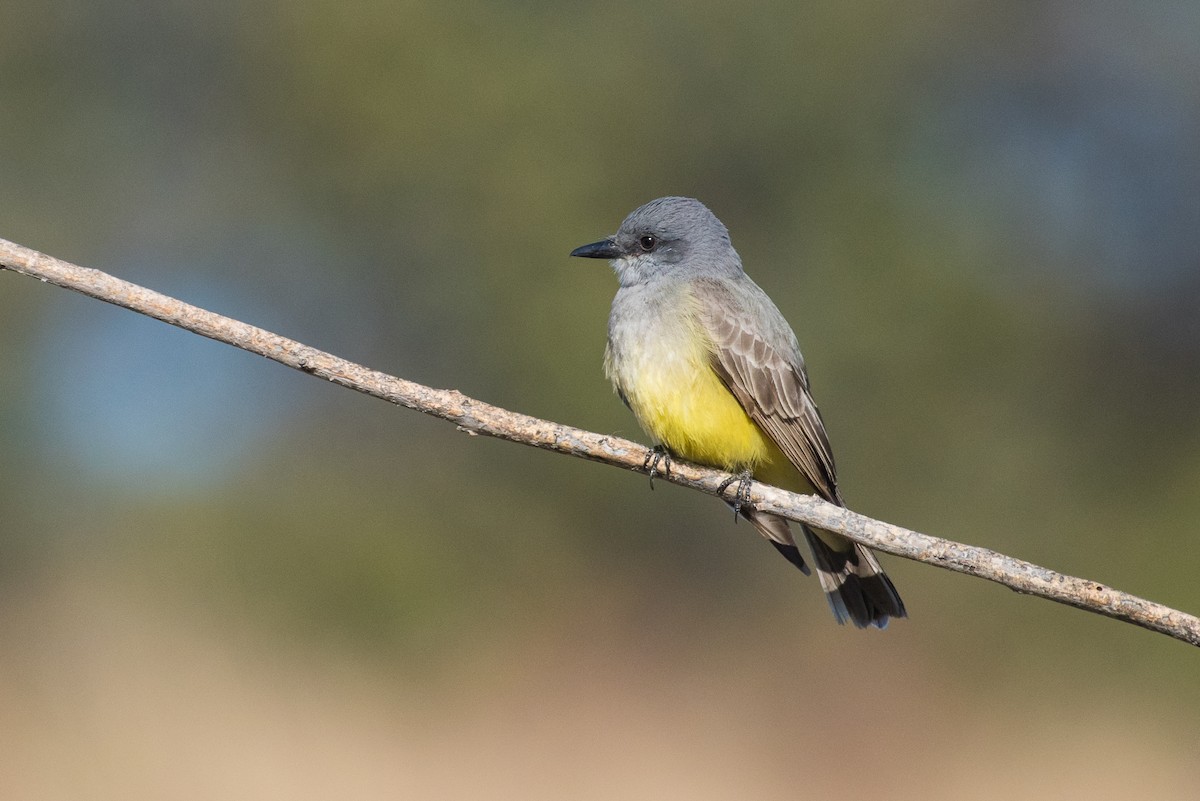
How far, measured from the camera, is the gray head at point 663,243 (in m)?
5.23

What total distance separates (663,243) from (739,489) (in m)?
1.35

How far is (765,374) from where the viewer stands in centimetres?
480

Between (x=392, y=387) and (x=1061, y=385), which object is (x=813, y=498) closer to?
(x=392, y=387)

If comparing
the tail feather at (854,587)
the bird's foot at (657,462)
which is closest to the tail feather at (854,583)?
the tail feather at (854,587)

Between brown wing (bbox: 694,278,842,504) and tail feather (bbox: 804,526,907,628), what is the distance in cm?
23

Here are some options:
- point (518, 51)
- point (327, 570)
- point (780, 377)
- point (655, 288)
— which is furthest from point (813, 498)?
point (518, 51)

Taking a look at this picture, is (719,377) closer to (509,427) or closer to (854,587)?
(854,587)

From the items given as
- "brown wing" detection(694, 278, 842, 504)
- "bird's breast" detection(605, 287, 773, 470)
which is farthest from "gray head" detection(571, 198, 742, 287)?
"bird's breast" detection(605, 287, 773, 470)

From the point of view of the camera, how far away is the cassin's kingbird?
459cm

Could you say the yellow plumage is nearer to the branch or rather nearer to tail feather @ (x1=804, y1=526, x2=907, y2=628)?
tail feather @ (x1=804, y1=526, x2=907, y2=628)

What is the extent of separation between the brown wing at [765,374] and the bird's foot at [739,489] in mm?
301

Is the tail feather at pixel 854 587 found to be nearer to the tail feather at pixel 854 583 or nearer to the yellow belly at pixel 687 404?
the tail feather at pixel 854 583

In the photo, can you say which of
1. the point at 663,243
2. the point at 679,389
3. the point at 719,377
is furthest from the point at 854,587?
the point at 663,243

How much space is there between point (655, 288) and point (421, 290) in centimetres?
960
